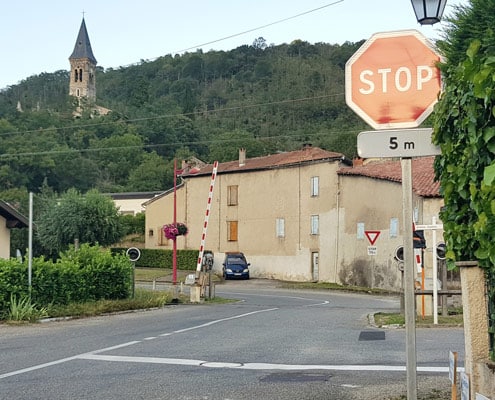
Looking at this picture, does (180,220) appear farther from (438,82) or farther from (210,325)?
(438,82)

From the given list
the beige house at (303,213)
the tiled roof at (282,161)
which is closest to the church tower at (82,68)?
the beige house at (303,213)

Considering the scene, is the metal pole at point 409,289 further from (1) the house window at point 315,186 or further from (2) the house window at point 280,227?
(2) the house window at point 280,227

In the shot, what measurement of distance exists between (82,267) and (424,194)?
20.2 metres

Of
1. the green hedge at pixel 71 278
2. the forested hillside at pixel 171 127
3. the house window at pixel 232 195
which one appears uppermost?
the forested hillside at pixel 171 127

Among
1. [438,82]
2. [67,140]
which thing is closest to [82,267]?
[438,82]

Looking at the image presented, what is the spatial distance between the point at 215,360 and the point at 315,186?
4094 centimetres

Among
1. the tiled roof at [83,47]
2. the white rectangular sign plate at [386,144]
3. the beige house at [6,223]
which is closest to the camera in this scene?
the white rectangular sign plate at [386,144]

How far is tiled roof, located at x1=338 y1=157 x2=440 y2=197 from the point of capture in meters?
38.7

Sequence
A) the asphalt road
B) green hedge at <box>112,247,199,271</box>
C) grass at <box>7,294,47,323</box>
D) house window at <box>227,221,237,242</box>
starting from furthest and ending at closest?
1. house window at <box>227,221,237,242</box>
2. green hedge at <box>112,247,199,271</box>
3. grass at <box>7,294,47,323</box>
4. the asphalt road

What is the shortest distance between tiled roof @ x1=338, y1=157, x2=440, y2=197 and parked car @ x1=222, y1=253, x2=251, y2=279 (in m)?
9.23

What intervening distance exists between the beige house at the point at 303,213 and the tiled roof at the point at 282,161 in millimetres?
95

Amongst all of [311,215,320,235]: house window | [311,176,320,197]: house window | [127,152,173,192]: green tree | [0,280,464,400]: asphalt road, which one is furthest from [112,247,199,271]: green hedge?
[127,152,173,192]: green tree

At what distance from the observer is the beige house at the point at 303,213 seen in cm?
4450

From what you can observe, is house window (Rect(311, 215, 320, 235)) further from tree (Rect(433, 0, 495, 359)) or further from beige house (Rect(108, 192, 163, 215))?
tree (Rect(433, 0, 495, 359))
